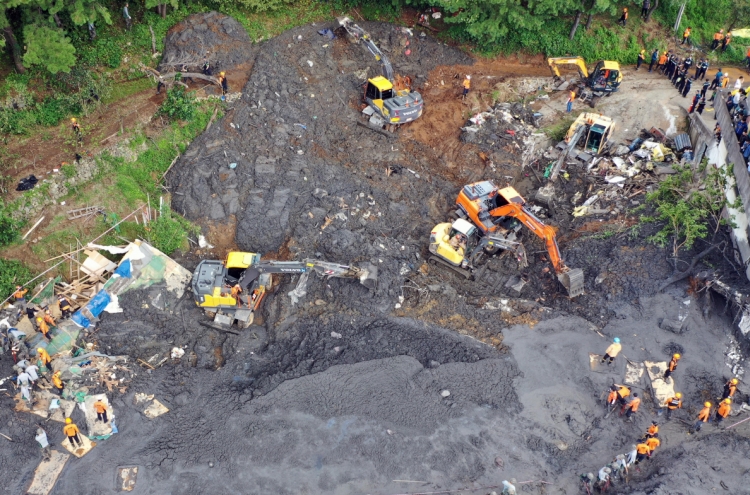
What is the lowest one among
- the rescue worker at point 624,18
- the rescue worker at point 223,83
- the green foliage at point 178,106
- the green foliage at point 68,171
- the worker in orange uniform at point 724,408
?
the worker in orange uniform at point 724,408

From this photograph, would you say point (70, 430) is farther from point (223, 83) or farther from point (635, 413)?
point (635, 413)

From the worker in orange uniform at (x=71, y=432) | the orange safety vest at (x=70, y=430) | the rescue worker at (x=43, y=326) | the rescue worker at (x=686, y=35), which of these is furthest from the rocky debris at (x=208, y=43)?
the rescue worker at (x=686, y=35)

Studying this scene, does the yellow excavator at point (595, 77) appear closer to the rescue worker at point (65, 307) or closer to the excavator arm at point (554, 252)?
the excavator arm at point (554, 252)

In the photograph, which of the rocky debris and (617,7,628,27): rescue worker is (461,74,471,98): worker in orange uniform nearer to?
(617,7,628,27): rescue worker

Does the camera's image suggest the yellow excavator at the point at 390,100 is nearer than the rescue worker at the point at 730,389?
No

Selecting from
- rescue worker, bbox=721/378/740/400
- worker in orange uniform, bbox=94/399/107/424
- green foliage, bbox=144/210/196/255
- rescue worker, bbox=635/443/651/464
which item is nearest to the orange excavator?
rescue worker, bbox=721/378/740/400

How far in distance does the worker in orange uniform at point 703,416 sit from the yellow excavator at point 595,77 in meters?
17.7

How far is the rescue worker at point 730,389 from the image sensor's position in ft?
71.6

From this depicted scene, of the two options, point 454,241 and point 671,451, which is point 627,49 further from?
point 671,451

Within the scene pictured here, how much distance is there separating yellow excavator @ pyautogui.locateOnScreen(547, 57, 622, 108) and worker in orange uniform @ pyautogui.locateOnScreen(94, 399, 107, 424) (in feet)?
87.9

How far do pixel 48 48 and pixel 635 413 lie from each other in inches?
1046

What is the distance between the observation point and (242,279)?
79.7ft

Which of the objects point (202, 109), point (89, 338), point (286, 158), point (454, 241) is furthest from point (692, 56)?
point (89, 338)

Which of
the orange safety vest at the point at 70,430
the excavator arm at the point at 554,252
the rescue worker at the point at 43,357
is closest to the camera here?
the orange safety vest at the point at 70,430
